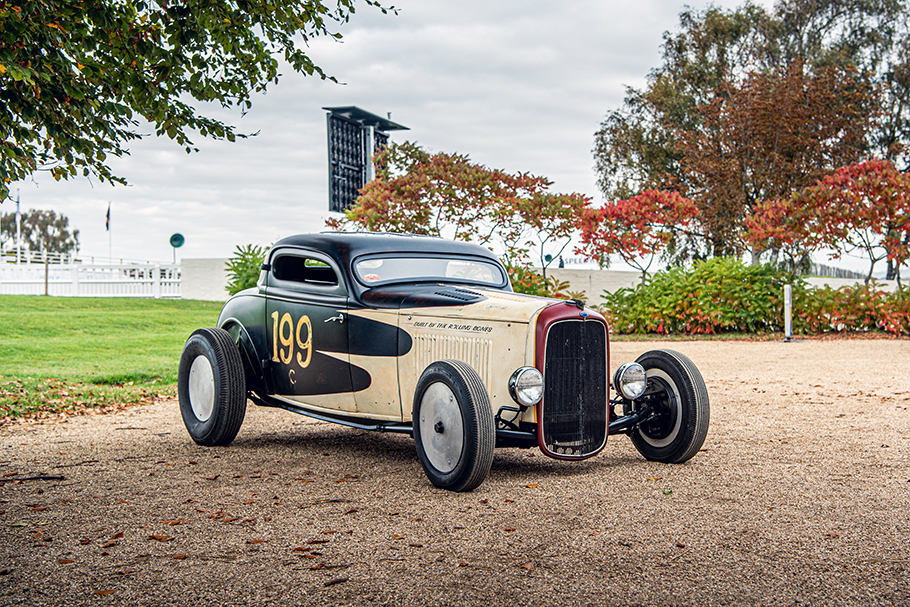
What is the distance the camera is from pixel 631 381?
505cm

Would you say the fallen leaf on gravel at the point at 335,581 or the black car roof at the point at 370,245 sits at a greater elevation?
the black car roof at the point at 370,245

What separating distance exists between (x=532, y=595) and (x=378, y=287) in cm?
290

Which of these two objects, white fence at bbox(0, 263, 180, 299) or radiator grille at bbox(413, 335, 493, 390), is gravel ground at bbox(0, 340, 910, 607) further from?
white fence at bbox(0, 263, 180, 299)

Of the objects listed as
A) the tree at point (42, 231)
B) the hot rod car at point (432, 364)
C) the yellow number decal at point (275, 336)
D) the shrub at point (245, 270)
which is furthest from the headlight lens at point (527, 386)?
the tree at point (42, 231)

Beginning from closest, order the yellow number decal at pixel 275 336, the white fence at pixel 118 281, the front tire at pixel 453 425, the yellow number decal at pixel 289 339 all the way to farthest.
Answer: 1. the front tire at pixel 453 425
2. the yellow number decal at pixel 289 339
3. the yellow number decal at pixel 275 336
4. the white fence at pixel 118 281

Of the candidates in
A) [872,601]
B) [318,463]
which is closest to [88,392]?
[318,463]

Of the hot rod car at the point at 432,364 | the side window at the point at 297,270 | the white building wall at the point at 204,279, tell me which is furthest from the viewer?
the white building wall at the point at 204,279

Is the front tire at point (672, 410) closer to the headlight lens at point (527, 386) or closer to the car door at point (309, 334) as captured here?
the headlight lens at point (527, 386)

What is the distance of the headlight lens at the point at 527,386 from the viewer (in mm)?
4434

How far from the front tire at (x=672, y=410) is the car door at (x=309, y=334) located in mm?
1995

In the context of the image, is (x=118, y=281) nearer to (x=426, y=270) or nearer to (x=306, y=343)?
(x=306, y=343)

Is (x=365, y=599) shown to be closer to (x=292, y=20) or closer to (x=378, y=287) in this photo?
(x=378, y=287)

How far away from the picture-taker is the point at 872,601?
2881 mm

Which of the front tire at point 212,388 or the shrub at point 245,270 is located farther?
the shrub at point 245,270
